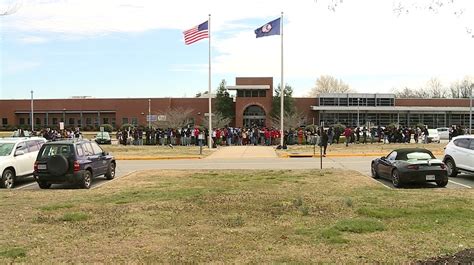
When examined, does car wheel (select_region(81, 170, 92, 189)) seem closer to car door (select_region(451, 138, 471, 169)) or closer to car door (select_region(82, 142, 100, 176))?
car door (select_region(82, 142, 100, 176))

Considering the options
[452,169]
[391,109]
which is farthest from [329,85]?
[452,169]

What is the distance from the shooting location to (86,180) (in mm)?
15703

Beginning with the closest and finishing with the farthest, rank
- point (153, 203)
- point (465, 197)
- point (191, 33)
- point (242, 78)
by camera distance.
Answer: point (153, 203), point (465, 197), point (191, 33), point (242, 78)

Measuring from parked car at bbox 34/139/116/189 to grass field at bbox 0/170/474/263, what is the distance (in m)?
1.00

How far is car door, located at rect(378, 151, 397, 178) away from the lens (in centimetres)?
1633

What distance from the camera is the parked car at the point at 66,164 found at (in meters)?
15.3

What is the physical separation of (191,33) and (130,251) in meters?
26.7

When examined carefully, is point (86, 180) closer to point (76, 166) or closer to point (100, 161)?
point (76, 166)

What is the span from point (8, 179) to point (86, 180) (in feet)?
8.32

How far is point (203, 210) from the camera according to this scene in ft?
34.3

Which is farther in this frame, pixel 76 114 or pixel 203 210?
pixel 76 114

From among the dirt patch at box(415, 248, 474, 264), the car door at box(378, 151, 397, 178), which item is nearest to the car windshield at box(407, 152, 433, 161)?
the car door at box(378, 151, 397, 178)

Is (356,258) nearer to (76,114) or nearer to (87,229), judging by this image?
(87,229)

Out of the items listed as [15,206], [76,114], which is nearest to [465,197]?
[15,206]
